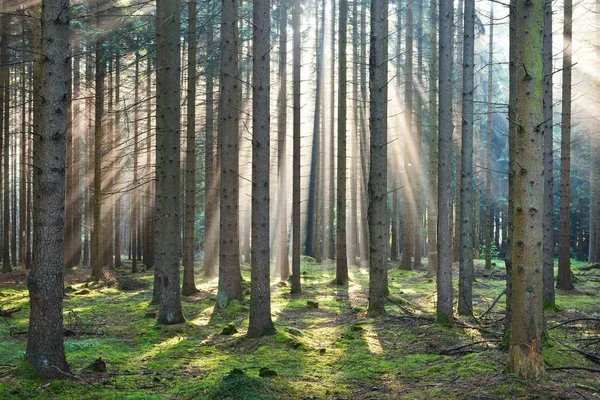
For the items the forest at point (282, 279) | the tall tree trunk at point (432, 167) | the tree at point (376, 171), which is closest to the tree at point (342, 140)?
the forest at point (282, 279)

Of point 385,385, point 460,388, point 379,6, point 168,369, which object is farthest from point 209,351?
point 379,6

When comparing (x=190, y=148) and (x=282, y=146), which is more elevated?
(x=282, y=146)

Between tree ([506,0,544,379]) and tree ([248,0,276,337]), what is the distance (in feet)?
15.4

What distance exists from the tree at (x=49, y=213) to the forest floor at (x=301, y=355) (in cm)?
33

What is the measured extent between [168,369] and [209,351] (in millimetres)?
1378

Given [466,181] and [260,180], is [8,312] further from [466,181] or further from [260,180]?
[466,181]

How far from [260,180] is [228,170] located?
427cm

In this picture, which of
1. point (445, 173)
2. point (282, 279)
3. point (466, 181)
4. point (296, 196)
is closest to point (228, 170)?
point (296, 196)

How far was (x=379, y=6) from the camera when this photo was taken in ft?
41.8

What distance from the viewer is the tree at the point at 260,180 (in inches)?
382

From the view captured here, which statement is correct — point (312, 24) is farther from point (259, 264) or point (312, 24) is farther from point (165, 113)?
point (259, 264)

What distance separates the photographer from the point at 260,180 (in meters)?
9.78

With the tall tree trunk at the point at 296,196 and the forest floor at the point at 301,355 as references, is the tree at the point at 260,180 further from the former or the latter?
the tall tree trunk at the point at 296,196

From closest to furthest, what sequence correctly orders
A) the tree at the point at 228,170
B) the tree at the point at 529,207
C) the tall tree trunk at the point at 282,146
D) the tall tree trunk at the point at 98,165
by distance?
1. the tree at the point at 529,207
2. the tree at the point at 228,170
3. the tall tree trunk at the point at 98,165
4. the tall tree trunk at the point at 282,146
